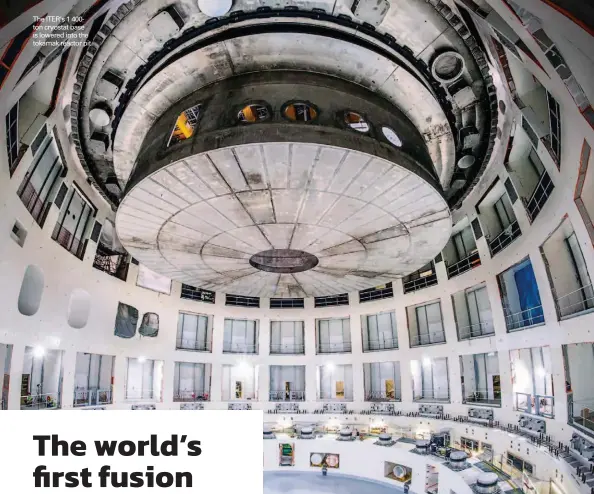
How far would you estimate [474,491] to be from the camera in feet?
46.5

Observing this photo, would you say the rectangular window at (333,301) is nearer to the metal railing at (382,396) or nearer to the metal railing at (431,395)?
the metal railing at (382,396)

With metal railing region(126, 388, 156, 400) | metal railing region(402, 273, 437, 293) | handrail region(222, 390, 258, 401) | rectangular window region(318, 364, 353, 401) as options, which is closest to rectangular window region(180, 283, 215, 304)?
metal railing region(126, 388, 156, 400)

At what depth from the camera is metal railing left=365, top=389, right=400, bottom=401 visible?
→ 28.9m

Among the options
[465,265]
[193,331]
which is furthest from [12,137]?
[193,331]

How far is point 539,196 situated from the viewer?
14.9m

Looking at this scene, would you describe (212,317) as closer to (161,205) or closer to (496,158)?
(161,205)

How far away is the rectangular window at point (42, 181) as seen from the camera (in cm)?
1455

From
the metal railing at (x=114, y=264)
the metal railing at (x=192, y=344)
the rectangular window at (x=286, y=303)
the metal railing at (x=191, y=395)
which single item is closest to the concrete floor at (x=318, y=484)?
the metal railing at (x=191, y=395)

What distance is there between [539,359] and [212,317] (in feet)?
68.9

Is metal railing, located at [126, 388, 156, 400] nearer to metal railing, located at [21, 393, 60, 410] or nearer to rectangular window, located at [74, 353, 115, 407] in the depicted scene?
rectangular window, located at [74, 353, 115, 407]

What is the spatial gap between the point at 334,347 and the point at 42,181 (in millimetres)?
24047

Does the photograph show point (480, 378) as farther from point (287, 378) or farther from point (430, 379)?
point (287, 378)

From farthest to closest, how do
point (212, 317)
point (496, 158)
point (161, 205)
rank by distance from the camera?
point (212, 317)
point (496, 158)
point (161, 205)

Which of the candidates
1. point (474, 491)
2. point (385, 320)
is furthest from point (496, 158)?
point (385, 320)
